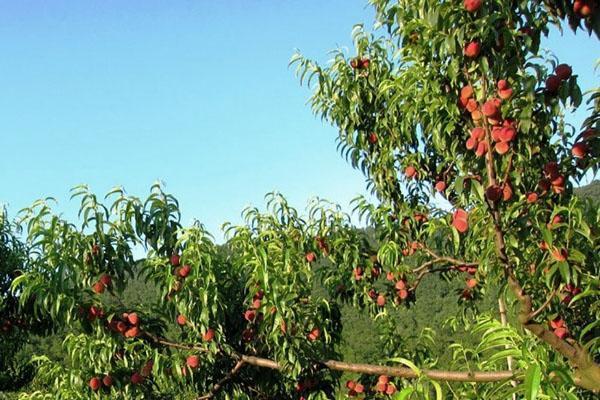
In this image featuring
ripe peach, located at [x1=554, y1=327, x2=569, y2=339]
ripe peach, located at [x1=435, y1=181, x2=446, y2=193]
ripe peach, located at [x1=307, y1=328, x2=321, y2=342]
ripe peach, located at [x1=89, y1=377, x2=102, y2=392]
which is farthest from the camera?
ripe peach, located at [x1=435, y1=181, x2=446, y2=193]

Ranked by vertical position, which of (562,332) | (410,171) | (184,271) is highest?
(410,171)

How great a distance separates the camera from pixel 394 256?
4.11 m

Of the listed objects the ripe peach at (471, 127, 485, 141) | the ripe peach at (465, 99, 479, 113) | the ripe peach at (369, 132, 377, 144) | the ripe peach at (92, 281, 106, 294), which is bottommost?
the ripe peach at (92, 281, 106, 294)

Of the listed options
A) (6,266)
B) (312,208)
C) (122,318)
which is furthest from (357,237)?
(6,266)

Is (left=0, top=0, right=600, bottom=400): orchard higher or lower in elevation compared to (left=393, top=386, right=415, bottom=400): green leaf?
higher

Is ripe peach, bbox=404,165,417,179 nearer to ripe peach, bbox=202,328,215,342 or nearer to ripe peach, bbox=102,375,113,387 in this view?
ripe peach, bbox=202,328,215,342

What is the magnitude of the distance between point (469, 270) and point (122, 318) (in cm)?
254

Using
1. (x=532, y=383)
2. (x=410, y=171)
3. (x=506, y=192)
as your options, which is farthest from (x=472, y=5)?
(x=410, y=171)

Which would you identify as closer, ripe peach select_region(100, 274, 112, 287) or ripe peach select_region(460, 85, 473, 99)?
ripe peach select_region(460, 85, 473, 99)

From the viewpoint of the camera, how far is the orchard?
210cm

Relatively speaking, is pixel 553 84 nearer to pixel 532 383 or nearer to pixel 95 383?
pixel 532 383

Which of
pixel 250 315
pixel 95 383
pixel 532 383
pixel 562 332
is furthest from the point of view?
pixel 95 383

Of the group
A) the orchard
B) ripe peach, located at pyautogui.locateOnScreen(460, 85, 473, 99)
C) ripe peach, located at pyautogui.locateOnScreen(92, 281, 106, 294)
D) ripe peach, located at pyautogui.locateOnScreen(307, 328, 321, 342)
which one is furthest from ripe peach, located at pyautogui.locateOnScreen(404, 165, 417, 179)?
ripe peach, located at pyautogui.locateOnScreen(92, 281, 106, 294)

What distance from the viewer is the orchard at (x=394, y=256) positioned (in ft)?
6.90
